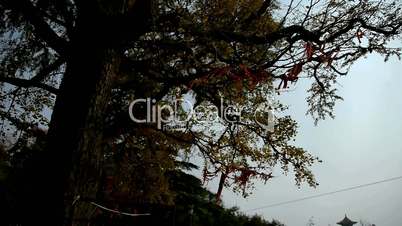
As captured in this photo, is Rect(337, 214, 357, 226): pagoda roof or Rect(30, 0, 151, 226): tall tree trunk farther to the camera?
Rect(337, 214, 357, 226): pagoda roof

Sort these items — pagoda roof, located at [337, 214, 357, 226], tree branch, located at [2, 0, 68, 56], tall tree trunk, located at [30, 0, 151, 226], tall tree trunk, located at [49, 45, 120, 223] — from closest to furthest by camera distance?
1. tall tree trunk, located at [30, 0, 151, 226]
2. tall tree trunk, located at [49, 45, 120, 223]
3. tree branch, located at [2, 0, 68, 56]
4. pagoda roof, located at [337, 214, 357, 226]

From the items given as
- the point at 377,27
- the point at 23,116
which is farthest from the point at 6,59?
the point at 377,27

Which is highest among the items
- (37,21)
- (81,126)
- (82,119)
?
(37,21)

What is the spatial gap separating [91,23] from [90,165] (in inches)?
96.4

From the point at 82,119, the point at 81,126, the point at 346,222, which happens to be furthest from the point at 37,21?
the point at 346,222

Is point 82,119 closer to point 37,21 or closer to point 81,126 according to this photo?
point 81,126

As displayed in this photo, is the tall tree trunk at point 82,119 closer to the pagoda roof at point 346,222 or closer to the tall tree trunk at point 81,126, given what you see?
the tall tree trunk at point 81,126

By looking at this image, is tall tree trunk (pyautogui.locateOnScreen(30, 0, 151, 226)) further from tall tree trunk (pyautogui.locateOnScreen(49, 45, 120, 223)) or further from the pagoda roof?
the pagoda roof

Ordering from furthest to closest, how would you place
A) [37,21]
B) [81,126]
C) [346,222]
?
[346,222] < [37,21] < [81,126]

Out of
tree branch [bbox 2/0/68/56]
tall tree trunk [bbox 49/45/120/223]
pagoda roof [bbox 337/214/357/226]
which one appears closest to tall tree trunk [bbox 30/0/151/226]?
tall tree trunk [bbox 49/45/120/223]

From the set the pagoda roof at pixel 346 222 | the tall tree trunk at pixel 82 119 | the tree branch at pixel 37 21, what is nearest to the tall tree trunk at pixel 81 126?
the tall tree trunk at pixel 82 119

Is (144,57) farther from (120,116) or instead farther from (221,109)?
(221,109)

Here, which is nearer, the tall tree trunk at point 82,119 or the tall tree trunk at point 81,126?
the tall tree trunk at point 82,119

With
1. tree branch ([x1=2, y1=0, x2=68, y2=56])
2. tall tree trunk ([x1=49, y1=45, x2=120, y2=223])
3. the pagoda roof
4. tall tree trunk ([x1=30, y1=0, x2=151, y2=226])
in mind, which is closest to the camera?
tall tree trunk ([x1=30, y1=0, x2=151, y2=226])
